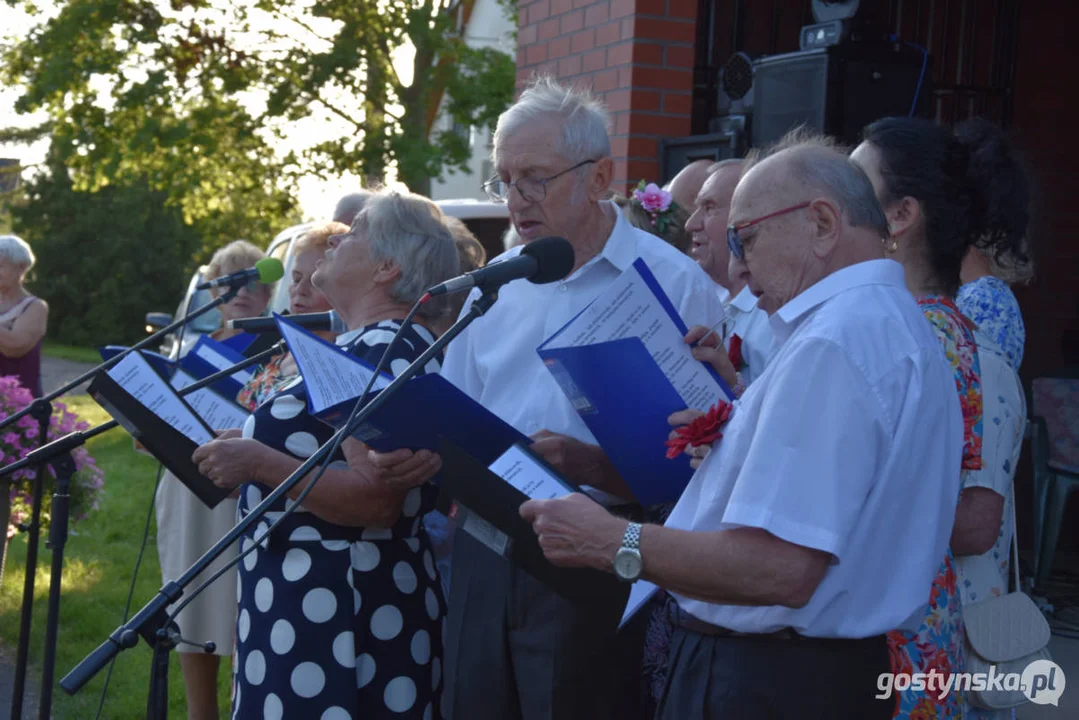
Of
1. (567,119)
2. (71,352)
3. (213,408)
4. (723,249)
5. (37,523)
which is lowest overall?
(71,352)

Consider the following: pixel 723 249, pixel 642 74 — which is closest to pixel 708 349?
pixel 723 249

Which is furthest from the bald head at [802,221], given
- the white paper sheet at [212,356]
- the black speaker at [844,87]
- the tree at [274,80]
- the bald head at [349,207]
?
the tree at [274,80]

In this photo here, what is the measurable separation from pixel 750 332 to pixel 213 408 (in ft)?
5.11

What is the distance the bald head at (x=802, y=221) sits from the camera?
2.18 metres

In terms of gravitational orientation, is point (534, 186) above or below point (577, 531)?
above

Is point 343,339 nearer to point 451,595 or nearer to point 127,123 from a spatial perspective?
point 451,595

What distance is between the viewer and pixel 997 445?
2850mm

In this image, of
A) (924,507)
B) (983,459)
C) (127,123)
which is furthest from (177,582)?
(127,123)

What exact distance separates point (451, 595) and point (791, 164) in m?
1.46

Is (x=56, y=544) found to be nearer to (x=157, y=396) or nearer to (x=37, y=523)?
(x=37, y=523)

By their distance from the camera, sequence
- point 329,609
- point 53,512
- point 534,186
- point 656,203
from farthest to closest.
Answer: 1. point 656,203
2. point 53,512
3. point 534,186
4. point 329,609

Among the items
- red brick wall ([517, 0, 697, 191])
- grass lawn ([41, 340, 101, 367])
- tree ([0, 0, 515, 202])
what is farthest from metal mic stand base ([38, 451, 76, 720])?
grass lawn ([41, 340, 101, 367])

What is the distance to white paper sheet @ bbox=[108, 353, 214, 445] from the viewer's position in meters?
3.10

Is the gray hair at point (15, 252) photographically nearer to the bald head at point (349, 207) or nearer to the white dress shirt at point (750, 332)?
the bald head at point (349, 207)
